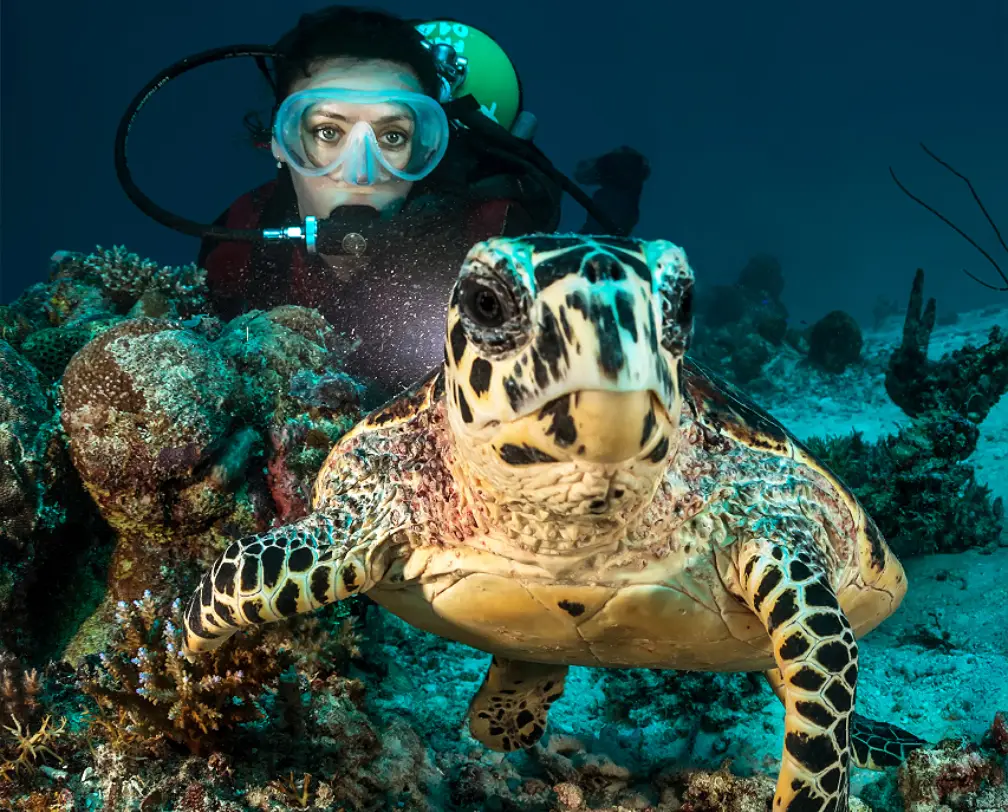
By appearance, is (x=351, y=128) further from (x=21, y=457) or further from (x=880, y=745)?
(x=880, y=745)

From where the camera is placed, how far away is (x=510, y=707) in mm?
2537

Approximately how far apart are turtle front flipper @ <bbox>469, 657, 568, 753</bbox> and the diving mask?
13.2 feet

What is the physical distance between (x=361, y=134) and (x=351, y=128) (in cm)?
→ 17

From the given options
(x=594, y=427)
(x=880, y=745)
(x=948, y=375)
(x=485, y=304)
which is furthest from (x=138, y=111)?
(x=948, y=375)

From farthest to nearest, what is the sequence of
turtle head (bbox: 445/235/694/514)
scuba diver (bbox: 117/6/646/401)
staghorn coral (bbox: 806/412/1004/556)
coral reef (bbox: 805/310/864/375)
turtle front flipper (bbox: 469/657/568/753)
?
coral reef (bbox: 805/310/864/375)
scuba diver (bbox: 117/6/646/401)
staghorn coral (bbox: 806/412/1004/556)
turtle front flipper (bbox: 469/657/568/753)
turtle head (bbox: 445/235/694/514)

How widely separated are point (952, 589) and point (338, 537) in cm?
385

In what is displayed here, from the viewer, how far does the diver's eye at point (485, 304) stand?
4.24 ft

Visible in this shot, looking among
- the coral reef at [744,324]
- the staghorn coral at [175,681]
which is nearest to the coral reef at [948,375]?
the coral reef at [744,324]

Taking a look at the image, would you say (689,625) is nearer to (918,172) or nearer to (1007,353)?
(1007,353)

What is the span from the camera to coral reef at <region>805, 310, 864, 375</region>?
35.4 feet

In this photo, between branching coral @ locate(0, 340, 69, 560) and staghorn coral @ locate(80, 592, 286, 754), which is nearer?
staghorn coral @ locate(80, 592, 286, 754)

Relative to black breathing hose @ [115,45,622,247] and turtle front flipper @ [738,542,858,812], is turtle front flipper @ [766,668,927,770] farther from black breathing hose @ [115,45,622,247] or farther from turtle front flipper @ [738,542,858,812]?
black breathing hose @ [115,45,622,247]

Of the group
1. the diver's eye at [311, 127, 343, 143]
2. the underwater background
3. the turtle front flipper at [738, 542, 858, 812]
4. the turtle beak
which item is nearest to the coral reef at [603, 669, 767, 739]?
A: the underwater background

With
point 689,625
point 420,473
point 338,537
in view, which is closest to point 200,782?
point 338,537
